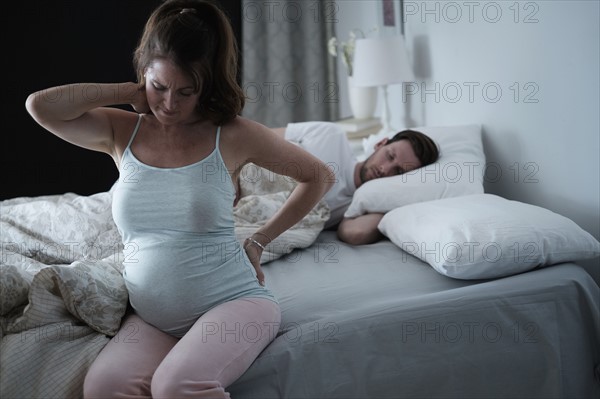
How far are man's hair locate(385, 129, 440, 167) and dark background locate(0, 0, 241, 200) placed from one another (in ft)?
5.13

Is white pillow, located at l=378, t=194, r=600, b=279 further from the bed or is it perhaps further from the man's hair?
the man's hair

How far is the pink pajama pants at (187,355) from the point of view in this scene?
1.30m

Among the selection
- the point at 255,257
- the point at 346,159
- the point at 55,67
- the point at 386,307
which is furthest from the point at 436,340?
the point at 55,67

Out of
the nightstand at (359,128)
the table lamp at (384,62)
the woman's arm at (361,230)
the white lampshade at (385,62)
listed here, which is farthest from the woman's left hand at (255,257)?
the nightstand at (359,128)

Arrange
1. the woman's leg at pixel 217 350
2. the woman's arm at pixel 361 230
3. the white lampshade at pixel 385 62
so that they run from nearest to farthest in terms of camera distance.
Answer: the woman's leg at pixel 217 350 < the woman's arm at pixel 361 230 < the white lampshade at pixel 385 62

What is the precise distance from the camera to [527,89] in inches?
90.7

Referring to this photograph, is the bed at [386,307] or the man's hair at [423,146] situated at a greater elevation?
the man's hair at [423,146]

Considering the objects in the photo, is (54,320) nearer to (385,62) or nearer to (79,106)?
(79,106)

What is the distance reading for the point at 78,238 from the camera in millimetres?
2027

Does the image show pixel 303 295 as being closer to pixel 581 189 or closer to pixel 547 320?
pixel 547 320

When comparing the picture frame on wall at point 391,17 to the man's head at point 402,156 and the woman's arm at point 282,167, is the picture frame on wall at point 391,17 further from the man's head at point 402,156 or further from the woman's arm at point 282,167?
the woman's arm at point 282,167

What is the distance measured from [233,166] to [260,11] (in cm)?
246

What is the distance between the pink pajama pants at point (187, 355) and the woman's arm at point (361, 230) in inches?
30.0

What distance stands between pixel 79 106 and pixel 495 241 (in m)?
1.11
